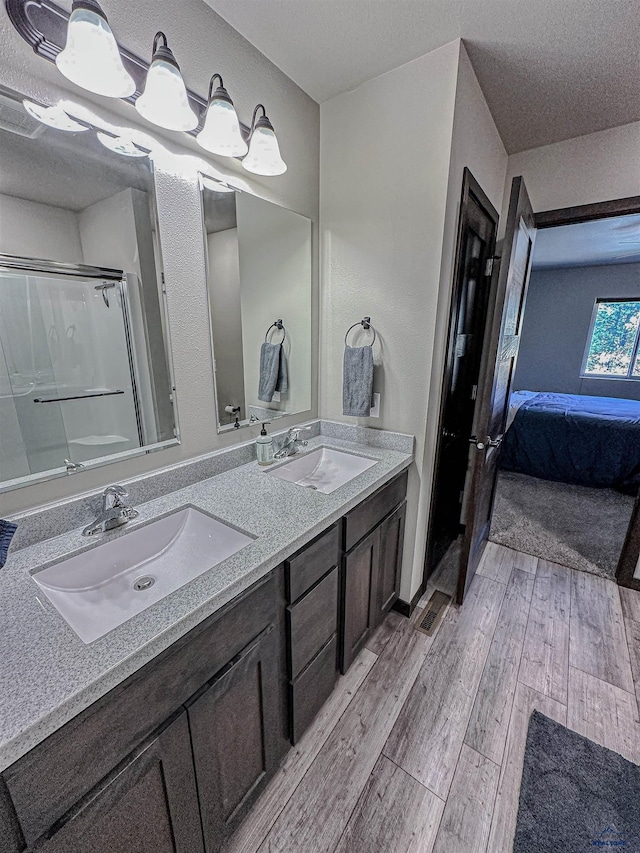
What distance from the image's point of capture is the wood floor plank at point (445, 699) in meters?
1.26

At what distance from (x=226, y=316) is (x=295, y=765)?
1693 mm

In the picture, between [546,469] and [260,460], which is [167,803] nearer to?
[260,460]

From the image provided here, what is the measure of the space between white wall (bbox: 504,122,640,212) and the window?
13.6 ft

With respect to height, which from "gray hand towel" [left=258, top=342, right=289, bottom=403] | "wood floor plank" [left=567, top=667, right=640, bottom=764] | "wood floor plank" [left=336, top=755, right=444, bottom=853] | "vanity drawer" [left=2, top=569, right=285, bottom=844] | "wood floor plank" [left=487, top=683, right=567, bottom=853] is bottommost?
"wood floor plank" [left=336, top=755, right=444, bottom=853]

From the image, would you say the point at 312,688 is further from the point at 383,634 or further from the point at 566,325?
the point at 566,325

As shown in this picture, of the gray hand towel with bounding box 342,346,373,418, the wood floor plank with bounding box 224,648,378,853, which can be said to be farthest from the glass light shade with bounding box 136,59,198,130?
the wood floor plank with bounding box 224,648,378,853

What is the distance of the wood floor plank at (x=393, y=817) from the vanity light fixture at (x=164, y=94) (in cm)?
221

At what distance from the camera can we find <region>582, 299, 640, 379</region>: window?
497 cm

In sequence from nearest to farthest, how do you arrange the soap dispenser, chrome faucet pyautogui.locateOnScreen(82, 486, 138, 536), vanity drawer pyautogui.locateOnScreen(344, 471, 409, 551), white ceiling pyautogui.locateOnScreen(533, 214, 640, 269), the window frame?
chrome faucet pyautogui.locateOnScreen(82, 486, 138, 536) → vanity drawer pyautogui.locateOnScreen(344, 471, 409, 551) → the soap dispenser → white ceiling pyautogui.locateOnScreen(533, 214, 640, 269) → the window frame

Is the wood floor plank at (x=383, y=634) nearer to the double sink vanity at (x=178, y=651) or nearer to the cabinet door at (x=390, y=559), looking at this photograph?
the cabinet door at (x=390, y=559)

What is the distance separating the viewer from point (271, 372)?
1754mm

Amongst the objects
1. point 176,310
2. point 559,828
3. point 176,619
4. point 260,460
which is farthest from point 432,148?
point 559,828

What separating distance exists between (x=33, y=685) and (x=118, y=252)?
44.1 inches

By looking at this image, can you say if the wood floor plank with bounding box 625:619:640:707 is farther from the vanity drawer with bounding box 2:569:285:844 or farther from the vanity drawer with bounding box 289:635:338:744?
the vanity drawer with bounding box 2:569:285:844
